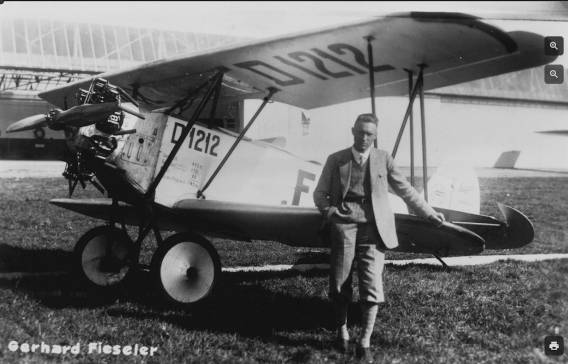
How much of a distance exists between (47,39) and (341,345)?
55.6 ft

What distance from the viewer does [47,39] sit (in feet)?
55.1

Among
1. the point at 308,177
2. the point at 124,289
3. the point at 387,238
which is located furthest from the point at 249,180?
the point at 387,238

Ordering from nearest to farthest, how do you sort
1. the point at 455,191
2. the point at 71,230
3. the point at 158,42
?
the point at 455,191
the point at 71,230
the point at 158,42

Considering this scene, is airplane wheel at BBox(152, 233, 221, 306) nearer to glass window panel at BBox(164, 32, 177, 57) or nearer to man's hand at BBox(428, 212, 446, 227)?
man's hand at BBox(428, 212, 446, 227)

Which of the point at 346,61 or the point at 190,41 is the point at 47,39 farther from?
the point at 346,61

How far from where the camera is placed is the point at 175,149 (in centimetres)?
428

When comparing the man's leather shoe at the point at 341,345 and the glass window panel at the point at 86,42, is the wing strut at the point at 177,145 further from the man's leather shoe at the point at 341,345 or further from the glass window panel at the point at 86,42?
the glass window panel at the point at 86,42

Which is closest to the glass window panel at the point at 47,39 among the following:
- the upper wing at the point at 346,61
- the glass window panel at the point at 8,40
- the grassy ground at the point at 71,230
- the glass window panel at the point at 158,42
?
the glass window panel at the point at 8,40

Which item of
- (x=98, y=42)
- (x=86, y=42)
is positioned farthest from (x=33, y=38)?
(x=98, y=42)

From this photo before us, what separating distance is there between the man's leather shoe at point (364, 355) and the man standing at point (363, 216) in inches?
4.5

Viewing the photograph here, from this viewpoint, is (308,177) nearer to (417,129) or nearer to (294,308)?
(294,308)

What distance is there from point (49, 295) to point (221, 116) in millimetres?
2635

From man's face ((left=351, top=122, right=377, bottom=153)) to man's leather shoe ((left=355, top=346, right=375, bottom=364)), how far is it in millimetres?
1258

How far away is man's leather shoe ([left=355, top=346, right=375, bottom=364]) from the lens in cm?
304
